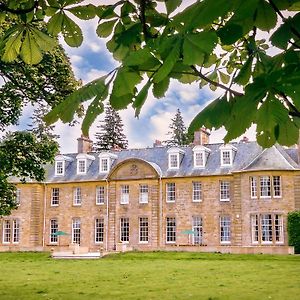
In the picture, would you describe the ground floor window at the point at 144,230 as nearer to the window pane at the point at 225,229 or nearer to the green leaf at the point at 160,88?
the window pane at the point at 225,229

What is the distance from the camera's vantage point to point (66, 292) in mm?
13586

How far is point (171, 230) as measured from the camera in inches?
1572

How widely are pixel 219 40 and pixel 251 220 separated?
119ft

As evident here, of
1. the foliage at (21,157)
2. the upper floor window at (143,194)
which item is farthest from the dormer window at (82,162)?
the foliage at (21,157)

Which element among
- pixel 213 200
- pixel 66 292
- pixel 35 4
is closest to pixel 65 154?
pixel 213 200

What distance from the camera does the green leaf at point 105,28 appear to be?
191 cm

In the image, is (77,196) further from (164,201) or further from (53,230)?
(164,201)

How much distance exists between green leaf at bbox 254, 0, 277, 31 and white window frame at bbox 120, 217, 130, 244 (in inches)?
1575

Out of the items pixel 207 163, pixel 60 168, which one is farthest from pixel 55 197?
pixel 207 163

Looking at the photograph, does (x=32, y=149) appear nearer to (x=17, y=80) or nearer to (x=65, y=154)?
(x=17, y=80)

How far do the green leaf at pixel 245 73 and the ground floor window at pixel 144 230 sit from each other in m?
39.2

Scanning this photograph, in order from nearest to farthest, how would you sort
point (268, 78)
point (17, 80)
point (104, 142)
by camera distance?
point (268, 78) < point (17, 80) < point (104, 142)

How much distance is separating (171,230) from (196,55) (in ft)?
129

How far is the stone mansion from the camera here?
36062mm
